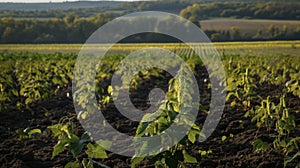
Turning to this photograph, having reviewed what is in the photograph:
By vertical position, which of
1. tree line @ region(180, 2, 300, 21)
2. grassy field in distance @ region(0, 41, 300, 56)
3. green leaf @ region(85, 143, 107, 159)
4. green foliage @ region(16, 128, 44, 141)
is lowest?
grassy field in distance @ region(0, 41, 300, 56)

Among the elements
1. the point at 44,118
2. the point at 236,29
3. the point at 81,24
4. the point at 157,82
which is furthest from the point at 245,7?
the point at 44,118

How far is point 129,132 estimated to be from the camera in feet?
18.3

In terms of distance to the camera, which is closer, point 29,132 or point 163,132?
point 163,132

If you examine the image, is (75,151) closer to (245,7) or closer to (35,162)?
(35,162)

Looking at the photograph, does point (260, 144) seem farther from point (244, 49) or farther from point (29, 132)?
point (244, 49)

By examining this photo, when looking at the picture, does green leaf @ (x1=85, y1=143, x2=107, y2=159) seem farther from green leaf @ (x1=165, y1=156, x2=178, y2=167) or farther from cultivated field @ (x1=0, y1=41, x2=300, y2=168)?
green leaf @ (x1=165, y1=156, x2=178, y2=167)

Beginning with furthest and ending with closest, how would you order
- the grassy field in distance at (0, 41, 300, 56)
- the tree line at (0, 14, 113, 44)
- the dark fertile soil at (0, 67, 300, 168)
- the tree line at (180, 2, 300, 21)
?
the tree line at (180, 2, 300, 21) < the tree line at (0, 14, 113, 44) < the grassy field in distance at (0, 41, 300, 56) < the dark fertile soil at (0, 67, 300, 168)

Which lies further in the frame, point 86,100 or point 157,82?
point 157,82

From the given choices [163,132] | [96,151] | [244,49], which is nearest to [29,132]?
[96,151]

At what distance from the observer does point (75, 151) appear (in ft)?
9.04

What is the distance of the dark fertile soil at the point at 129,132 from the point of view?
4.18m

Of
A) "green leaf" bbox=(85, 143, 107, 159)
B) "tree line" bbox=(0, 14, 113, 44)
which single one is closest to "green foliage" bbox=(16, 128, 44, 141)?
"green leaf" bbox=(85, 143, 107, 159)

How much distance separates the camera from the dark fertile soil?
418 cm

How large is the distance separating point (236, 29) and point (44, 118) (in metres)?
38.5
